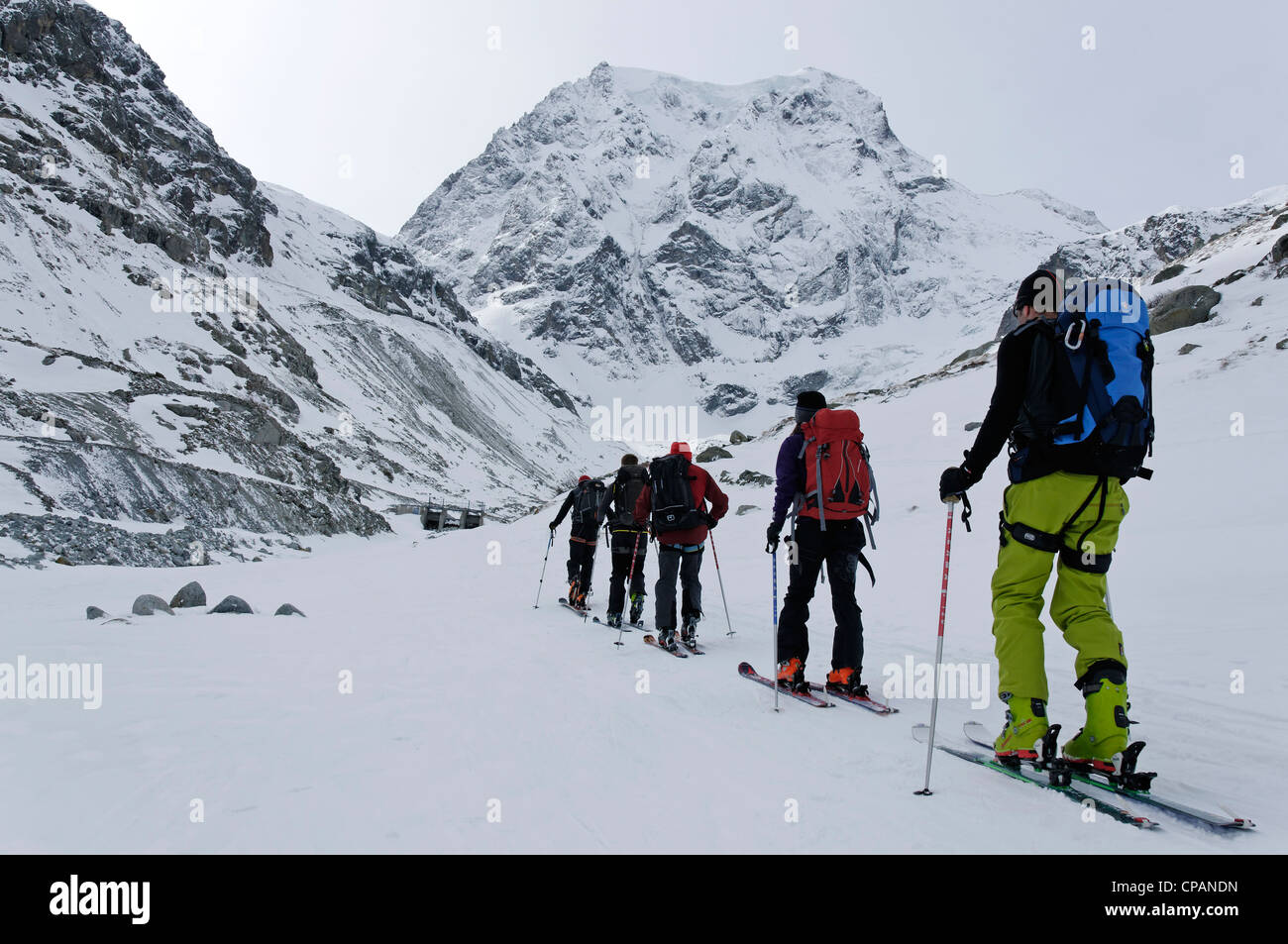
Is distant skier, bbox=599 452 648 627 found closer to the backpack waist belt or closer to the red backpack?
the red backpack

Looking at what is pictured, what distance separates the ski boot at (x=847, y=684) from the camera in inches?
219

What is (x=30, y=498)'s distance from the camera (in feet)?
62.7

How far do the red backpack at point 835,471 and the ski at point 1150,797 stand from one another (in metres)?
2.47

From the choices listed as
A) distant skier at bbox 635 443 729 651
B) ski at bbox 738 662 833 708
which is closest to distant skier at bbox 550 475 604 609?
distant skier at bbox 635 443 729 651

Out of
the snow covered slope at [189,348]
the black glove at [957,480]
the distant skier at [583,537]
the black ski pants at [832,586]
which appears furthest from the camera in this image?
the snow covered slope at [189,348]

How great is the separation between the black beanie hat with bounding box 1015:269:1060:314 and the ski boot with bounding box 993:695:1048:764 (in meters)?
2.11

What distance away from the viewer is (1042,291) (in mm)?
3951

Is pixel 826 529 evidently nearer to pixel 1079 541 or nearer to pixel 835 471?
pixel 835 471

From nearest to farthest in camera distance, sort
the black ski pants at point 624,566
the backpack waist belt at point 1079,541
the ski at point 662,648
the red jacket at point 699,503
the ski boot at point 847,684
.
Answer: the backpack waist belt at point 1079,541 < the ski boot at point 847,684 < the ski at point 662,648 < the red jacket at point 699,503 < the black ski pants at point 624,566

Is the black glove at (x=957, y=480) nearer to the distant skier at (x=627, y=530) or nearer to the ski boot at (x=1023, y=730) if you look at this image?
the ski boot at (x=1023, y=730)

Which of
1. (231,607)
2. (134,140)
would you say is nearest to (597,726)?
(231,607)

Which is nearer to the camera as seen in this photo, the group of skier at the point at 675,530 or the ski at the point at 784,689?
the ski at the point at 784,689

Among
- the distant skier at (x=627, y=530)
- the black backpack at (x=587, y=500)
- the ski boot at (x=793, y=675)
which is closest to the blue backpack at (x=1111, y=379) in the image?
the ski boot at (x=793, y=675)
